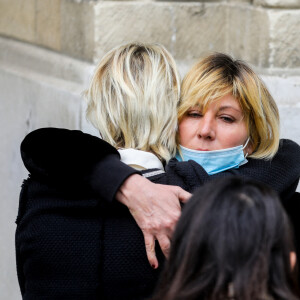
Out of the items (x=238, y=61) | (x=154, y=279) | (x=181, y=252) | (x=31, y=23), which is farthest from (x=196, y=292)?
(x=31, y=23)

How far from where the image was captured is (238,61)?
2.60 metres

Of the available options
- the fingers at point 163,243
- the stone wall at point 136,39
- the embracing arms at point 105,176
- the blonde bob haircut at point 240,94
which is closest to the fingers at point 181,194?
the embracing arms at point 105,176

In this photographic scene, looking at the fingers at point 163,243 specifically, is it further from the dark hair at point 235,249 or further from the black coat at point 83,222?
the dark hair at point 235,249

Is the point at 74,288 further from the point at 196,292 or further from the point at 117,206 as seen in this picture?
the point at 196,292

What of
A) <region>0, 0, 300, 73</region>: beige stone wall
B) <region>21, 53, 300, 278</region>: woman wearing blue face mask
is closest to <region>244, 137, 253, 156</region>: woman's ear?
<region>21, 53, 300, 278</region>: woman wearing blue face mask

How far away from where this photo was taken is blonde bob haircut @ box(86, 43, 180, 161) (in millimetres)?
2410

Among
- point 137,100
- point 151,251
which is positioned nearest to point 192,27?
point 137,100

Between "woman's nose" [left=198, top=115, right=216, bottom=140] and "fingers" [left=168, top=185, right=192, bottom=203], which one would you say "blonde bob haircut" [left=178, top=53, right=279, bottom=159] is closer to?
"woman's nose" [left=198, top=115, right=216, bottom=140]

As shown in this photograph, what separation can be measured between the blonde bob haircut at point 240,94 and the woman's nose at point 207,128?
0.04 metres

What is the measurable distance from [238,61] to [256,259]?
1.10 metres

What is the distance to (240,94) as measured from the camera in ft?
8.16

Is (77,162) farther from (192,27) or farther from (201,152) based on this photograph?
(192,27)

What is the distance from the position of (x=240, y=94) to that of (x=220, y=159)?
→ 0.22 m

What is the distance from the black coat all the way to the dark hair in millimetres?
496
